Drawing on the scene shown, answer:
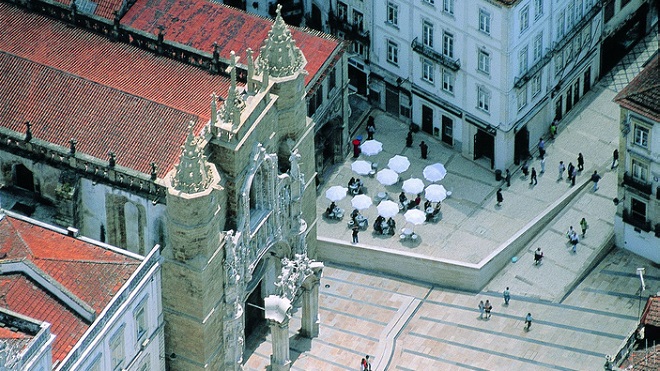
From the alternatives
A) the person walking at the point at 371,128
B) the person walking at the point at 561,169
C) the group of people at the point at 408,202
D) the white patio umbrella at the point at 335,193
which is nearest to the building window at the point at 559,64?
the person walking at the point at 561,169

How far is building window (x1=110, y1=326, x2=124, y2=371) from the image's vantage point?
136 metres

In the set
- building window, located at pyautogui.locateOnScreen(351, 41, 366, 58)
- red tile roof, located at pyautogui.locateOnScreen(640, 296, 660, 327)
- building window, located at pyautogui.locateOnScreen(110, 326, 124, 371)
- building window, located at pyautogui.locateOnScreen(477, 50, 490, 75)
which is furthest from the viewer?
building window, located at pyautogui.locateOnScreen(351, 41, 366, 58)

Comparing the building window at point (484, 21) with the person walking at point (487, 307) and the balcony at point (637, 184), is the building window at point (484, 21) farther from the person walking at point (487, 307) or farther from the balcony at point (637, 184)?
the person walking at point (487, 307)

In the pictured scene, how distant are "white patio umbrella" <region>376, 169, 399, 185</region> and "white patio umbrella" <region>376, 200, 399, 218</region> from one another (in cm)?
372

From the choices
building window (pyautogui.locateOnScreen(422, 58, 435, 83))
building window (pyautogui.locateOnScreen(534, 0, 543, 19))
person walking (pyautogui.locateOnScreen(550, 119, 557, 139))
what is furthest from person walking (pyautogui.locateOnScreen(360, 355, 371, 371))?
building window (pyautogui.locateOnScreen(534, 0, 543, 19))

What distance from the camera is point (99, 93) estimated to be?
146 meters

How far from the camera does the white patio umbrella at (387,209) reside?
164875mm

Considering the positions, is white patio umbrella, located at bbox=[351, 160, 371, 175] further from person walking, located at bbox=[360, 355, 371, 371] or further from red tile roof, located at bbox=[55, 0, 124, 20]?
red tile roof, located at bbox=[55, 0, 124, 20]

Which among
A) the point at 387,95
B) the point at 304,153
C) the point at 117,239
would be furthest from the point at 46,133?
the point at 387,95

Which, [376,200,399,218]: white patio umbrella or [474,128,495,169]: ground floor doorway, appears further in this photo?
[474,128,495,169]: ground floor doorway

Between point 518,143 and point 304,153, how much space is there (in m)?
27.0

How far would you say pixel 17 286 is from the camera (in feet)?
429

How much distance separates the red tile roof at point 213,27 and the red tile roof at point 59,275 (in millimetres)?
29034

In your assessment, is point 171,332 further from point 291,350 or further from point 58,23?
point 58,23
